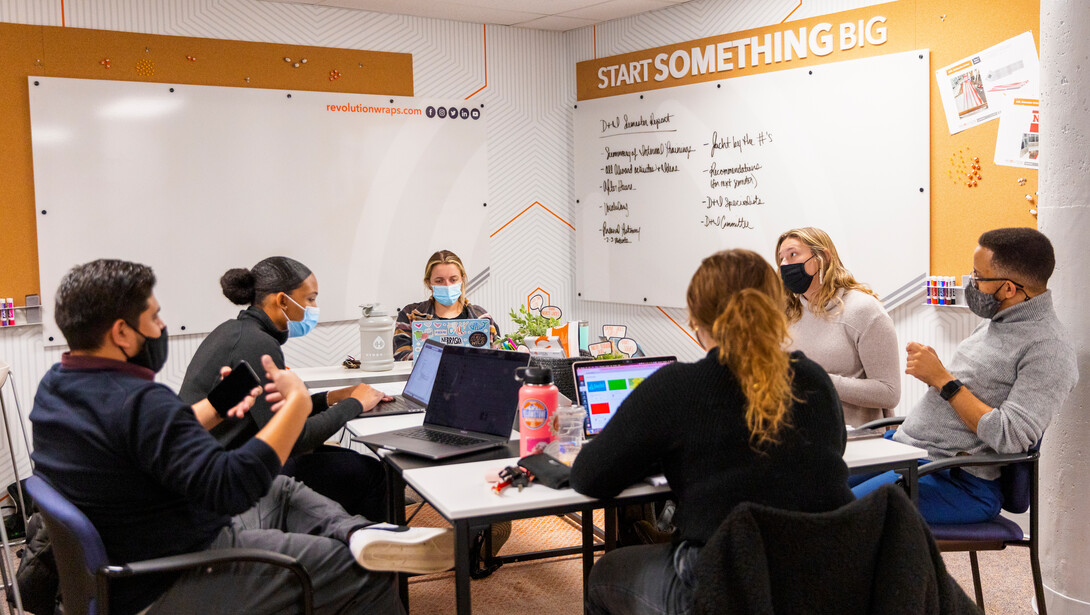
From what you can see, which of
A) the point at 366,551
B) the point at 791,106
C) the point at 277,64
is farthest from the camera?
the point at 277,64

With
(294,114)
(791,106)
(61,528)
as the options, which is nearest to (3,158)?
(294,114)

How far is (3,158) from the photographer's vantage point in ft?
14.4

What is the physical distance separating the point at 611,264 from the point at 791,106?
1.56 meters

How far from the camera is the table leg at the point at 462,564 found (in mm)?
2068

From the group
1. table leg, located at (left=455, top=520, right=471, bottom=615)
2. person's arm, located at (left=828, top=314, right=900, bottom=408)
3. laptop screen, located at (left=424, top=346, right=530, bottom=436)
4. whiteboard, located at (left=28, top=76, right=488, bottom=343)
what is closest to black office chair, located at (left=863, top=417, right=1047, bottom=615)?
person's arm, located at (left=828, top=314, right=900, bottom=408)

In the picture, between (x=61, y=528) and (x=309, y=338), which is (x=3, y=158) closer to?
(x=309, y=338)

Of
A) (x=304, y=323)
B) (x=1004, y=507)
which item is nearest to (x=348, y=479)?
(x=304, y=323)

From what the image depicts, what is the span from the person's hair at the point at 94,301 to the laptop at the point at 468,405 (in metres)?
0.88

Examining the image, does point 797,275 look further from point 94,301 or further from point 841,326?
point 94,301

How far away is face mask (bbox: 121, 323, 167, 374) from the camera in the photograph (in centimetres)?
208

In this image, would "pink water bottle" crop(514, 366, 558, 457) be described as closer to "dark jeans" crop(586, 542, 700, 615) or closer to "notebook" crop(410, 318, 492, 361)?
"dark jeans" crop(586, 542, 700, 615)

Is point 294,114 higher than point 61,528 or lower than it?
higher

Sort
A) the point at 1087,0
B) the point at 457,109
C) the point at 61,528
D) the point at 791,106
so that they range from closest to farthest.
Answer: the point at 61,528, the point at 1087,0, the point at 791,106, the point at 457,109

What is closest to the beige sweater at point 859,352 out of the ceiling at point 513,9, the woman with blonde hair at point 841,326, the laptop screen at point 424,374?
the woman with blonde hair at point 841,326
